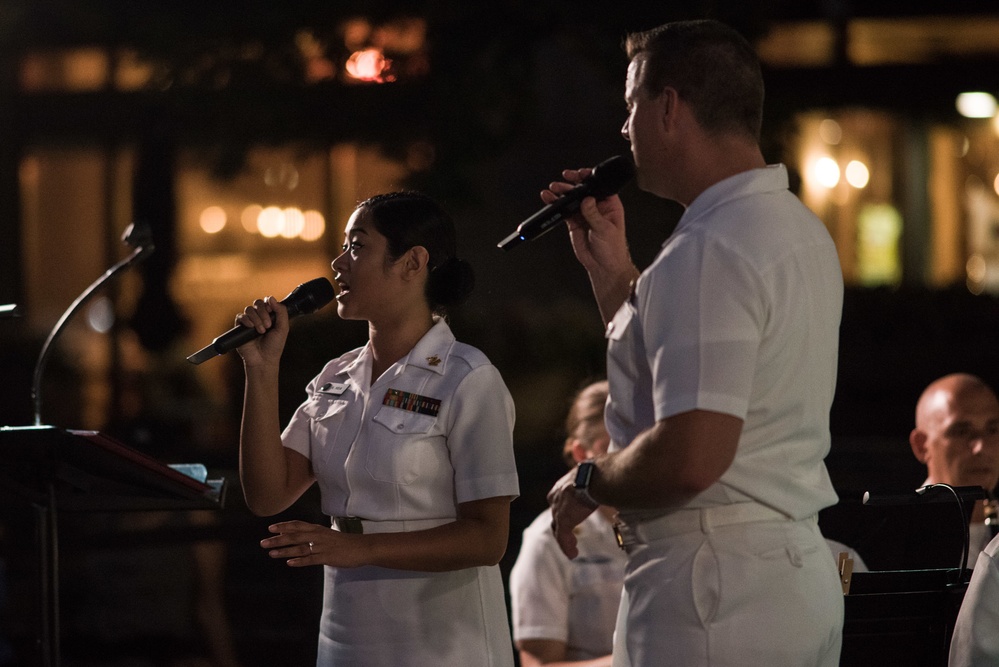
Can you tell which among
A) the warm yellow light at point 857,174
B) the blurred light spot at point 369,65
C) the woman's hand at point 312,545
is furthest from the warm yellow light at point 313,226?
the woman's hand at point 312,545

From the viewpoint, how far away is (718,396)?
1.82 m

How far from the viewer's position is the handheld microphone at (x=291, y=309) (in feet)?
8.43

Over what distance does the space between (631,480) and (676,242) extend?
1.20 feet

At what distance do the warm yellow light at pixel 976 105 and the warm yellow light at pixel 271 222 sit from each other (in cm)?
585

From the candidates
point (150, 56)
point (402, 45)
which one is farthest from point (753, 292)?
point (150, 56)

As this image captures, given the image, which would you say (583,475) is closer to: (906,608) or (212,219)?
(906,608)

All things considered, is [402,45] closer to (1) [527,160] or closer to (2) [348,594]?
(1) [527,160]

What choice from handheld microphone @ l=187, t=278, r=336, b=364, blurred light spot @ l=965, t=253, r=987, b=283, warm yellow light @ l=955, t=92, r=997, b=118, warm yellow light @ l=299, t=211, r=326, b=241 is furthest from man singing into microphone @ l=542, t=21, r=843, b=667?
blurred light spot @ l=965, t=253, r=987, b=283

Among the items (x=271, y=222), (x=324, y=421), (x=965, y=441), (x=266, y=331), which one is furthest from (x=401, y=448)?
(x=271, y=222)

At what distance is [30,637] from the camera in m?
6.03

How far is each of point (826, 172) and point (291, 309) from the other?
31.6 ft

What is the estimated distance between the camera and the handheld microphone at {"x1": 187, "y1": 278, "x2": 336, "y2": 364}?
8.43ft

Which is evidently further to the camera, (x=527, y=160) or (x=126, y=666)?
(x=527, y=160)

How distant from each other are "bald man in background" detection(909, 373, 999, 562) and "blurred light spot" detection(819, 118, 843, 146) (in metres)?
8.28
